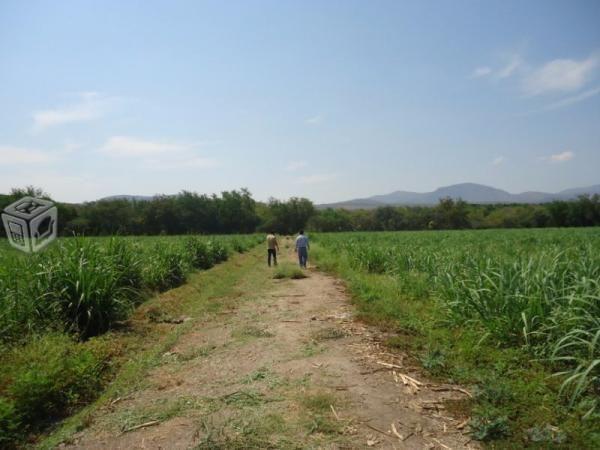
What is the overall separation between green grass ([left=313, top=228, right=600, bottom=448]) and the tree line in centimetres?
5647

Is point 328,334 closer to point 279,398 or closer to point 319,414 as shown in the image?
point 279,398

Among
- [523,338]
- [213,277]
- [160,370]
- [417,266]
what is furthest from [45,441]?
[213,277]

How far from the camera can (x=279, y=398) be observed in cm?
400

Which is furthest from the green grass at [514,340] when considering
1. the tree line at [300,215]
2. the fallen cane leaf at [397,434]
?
the tree line at [300,215]

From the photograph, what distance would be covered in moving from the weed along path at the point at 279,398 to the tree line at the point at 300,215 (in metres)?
55.9

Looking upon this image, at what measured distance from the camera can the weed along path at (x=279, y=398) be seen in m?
3.31

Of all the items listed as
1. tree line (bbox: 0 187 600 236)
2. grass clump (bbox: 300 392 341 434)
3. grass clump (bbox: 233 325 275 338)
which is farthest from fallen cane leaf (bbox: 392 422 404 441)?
tree line (bbox: 0 187 600 236)

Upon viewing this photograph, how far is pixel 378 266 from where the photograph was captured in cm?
1355

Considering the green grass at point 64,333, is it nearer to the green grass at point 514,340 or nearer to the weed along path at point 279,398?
the weed along path at point 279,398

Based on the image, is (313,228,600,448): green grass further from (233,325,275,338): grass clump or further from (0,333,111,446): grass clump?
(0,333,111,446): grass clump

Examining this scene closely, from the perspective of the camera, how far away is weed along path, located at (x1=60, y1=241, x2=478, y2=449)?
10.8 ft

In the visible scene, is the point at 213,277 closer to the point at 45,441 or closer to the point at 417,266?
the point at 417,266

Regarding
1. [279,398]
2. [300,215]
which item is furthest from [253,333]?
[300,215]

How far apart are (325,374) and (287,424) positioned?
1.27m
